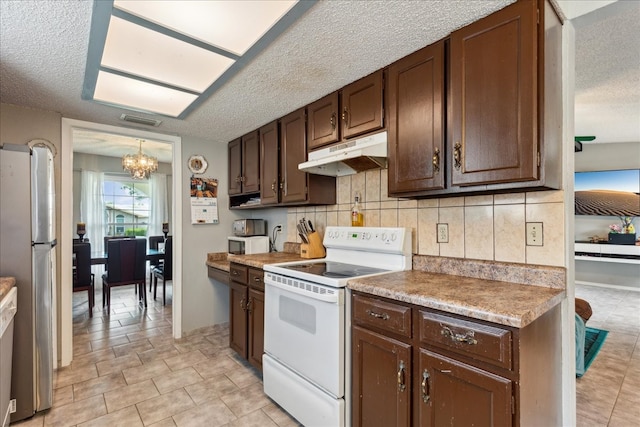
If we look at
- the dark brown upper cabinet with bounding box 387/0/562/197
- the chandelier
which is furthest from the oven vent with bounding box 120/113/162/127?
the dark brown upper cabinet with bounding box 387/0/562/197

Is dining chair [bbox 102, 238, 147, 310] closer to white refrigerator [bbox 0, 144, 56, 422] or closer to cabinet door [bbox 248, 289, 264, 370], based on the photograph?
white refrigerator [bbox 0, 144, 56, 422]

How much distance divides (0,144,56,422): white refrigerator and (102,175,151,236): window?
4.12 m

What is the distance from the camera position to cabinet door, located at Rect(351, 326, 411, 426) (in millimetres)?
1382

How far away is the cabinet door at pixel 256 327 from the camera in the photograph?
2314 mm

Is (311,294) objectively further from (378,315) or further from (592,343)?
(592,343)

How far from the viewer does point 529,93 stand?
1282mm

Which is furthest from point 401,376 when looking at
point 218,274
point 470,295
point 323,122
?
point 218,274

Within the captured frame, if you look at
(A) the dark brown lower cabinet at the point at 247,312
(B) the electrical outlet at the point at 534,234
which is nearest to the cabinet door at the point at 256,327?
(A) the dark brown lower cabinet at the point at 247,312

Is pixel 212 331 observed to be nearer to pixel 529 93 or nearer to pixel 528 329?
pixel 528 329

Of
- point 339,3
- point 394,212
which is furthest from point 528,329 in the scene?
point 339,3

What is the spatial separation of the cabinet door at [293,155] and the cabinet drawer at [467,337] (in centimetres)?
143

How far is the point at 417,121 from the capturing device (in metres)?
1.71

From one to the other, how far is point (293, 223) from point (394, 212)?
1212 millimetres

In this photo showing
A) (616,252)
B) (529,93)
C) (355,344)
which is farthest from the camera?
(616,252)
